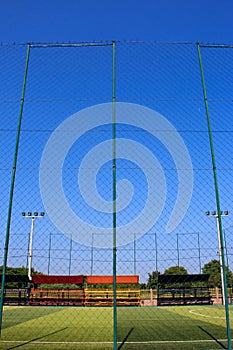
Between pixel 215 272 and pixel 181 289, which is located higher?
pixel 215 272

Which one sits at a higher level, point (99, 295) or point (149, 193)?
point (149, 193)

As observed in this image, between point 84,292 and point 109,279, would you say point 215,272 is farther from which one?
point 84,292

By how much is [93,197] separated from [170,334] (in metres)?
3.41

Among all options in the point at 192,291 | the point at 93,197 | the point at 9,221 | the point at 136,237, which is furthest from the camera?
the point at 192,291

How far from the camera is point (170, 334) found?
21.8 feet

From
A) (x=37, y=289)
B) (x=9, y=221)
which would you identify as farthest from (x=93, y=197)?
(x=37, y=289)

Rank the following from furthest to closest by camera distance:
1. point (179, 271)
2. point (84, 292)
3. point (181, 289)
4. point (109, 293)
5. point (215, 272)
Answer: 1. point (215, 272)
2. point (179, 271)
3. point (181, 289)
4. point (109, 293)
5. point (84, 292)

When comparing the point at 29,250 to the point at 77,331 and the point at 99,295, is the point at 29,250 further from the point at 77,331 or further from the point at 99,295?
the point at 77,331

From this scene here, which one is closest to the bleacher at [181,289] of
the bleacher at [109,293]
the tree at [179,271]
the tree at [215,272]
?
the tree at [179,271]

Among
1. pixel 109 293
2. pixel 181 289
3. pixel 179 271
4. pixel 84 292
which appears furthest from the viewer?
pixel 179 271

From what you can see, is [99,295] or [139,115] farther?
[99,295]

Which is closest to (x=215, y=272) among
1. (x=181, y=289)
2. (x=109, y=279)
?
(x=181, y=289)

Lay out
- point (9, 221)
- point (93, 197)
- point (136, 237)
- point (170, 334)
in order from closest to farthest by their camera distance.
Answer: point (9, 221) < point (93, 197) < point (170, 334) < point (136, 237)

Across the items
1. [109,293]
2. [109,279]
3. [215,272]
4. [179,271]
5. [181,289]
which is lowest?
[109,293]
